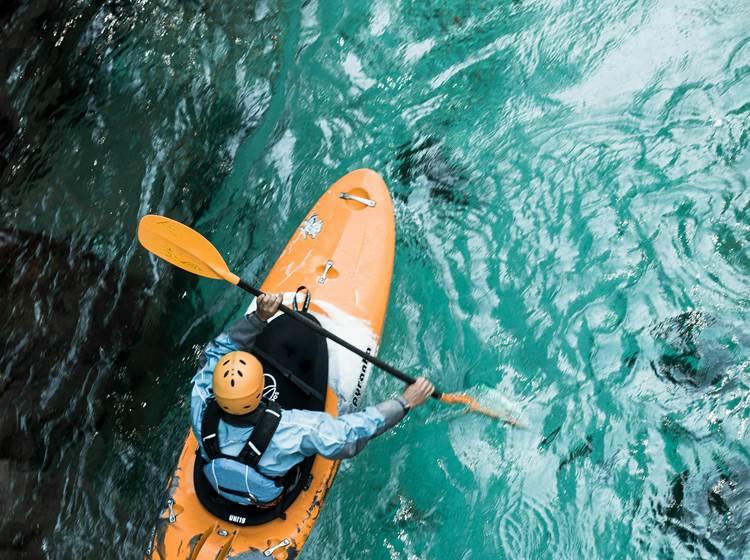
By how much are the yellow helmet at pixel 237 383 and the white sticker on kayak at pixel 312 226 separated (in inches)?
64.6

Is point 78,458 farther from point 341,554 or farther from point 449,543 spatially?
point 449,543

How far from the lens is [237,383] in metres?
3.35

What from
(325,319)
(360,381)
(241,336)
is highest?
(241,336)

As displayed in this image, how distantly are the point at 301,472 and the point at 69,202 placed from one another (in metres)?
2.69

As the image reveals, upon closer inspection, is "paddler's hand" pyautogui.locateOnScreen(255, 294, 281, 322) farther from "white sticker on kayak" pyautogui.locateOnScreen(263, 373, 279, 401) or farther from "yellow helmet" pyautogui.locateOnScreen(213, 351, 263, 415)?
"yellow helmet" pyautogui.locateOnScreen(213, 351, 263, 415)

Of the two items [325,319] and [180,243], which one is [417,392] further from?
[180,243]

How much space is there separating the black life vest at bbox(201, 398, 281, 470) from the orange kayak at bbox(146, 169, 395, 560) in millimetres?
572

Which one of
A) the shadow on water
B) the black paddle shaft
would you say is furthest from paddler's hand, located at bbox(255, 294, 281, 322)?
the shadow on water

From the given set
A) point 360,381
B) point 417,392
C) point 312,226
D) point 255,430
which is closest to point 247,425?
point 255,430

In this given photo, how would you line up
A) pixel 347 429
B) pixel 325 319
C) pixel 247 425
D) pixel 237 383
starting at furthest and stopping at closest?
pixel 325 319 < pixel 347 429 < pixel 247 425 < pixel 237 383

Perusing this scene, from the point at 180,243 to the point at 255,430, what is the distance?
136cm

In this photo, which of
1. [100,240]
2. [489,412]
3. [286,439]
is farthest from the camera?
[100,240]

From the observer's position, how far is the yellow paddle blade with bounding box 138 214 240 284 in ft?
14.3

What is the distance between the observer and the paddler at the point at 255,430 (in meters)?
3.40
